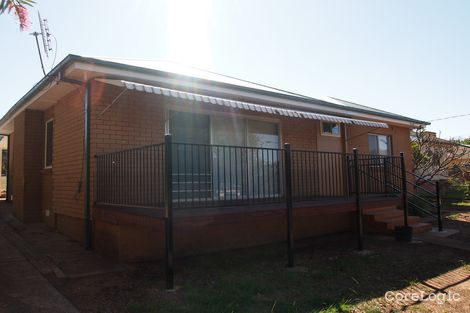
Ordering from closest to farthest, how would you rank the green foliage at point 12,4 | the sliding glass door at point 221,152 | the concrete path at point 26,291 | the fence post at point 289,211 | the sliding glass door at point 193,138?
the green foliage at point 12,4, the concrete path at point 26,291, the fence post at point 289,211, the sliding glass door at point 221,152, the sliding glass door at point 193,138

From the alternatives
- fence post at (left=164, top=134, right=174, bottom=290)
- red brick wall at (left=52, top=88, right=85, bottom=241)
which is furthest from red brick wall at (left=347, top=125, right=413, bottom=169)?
fence post at (left=164, top=134, right=174, bottom=290)

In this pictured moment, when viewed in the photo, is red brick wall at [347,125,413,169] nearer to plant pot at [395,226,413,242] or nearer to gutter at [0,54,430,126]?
gutter at [0,54,430,126]

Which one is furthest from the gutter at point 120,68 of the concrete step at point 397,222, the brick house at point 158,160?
the concrete step at point 397,222

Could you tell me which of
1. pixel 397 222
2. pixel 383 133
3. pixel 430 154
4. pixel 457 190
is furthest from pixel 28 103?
pixel 457 190

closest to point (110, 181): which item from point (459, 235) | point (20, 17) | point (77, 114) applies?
point (77, 114)

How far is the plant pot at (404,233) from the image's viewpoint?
8.85 meters

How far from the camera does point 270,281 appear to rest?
5.73 metres

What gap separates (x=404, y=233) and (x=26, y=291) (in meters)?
7.89

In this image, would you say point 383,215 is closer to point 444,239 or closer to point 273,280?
point 444,239

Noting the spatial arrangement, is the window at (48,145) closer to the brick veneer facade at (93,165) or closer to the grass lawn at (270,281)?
the brick veneer facade at (93,165)

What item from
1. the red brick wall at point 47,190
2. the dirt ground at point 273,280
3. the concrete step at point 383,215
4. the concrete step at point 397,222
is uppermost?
the red brick wall at point 47,190

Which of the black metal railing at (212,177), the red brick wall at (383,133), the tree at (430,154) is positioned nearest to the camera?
the black metal railing at (212,177)

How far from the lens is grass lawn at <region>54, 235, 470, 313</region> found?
464cm

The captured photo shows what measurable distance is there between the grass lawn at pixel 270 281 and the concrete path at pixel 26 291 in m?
0.19
